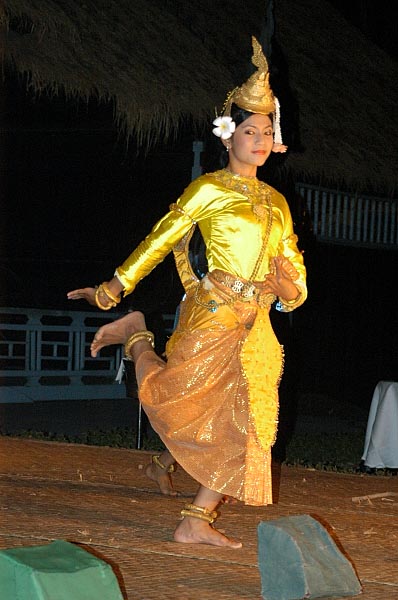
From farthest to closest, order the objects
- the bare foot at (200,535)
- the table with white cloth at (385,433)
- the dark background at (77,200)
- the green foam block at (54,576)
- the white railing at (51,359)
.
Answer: the white railing at (51,359) → the dark background at (77,200) → the table with white cloth at (385,433) → the bare foot at (200,535) → the green foam block at (54,576)

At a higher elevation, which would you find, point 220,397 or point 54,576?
point 220,397

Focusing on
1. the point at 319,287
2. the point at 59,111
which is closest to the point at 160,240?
the point at 59,111

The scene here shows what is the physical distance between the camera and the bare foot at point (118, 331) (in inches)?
165

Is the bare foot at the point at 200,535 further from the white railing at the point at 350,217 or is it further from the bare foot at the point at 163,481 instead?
the white railing at the point at 350,217

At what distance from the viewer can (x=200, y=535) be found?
4.02 m

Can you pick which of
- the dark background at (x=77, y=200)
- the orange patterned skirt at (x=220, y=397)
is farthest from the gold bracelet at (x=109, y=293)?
the dark background at (x=77, y=200)

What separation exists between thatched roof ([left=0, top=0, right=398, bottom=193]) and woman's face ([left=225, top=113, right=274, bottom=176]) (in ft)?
11.4

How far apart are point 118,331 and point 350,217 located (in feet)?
27.4

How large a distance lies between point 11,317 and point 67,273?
74 centimetres

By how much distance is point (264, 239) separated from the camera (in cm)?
407

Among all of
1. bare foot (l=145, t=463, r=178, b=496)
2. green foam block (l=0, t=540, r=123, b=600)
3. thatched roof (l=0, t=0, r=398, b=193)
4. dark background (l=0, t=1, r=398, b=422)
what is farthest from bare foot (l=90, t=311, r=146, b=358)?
dark background (l=0, t=1, r=398, b=422)

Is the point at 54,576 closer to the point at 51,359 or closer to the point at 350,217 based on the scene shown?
the point at 51,359

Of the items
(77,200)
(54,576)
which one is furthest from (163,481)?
(77,200)

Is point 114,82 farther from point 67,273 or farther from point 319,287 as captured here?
point 319,287
